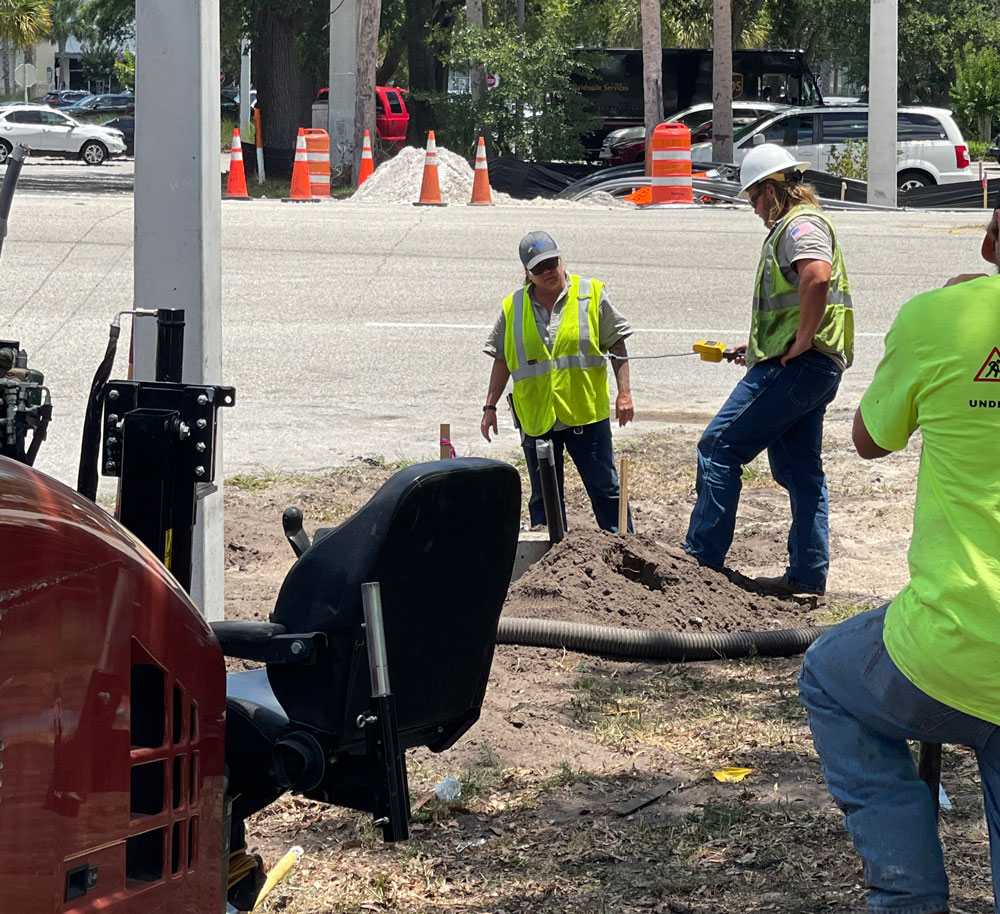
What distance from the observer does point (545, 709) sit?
4.95 meters

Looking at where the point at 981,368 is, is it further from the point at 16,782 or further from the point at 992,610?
the point at 16,782

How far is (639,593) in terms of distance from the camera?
599 cm

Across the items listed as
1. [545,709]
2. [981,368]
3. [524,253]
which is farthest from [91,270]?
[981,368]

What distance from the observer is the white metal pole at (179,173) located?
457 cm

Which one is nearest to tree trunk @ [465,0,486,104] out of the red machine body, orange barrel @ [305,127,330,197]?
orange barrel @ [305,127,330,197]

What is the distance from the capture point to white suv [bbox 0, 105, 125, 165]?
3706cm

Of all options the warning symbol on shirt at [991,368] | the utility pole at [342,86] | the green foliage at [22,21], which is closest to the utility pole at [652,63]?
the utility pole at [342,86]

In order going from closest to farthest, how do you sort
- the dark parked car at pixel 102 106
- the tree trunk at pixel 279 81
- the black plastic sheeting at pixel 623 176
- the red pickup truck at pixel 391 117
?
the black plastic sheeting at pixel 623 176 < the tree trunk at pixel 279 81 < the red pickup truck at pixel 391 117 < the dark parked car at pixel 102 106

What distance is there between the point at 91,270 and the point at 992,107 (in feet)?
128

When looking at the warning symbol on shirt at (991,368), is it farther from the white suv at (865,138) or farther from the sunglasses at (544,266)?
the white suv at (865,138)

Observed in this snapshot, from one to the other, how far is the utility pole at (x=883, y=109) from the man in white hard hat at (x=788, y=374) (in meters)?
15.9

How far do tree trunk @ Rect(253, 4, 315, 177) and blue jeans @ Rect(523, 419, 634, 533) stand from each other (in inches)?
1056

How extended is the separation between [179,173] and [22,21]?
121 feet

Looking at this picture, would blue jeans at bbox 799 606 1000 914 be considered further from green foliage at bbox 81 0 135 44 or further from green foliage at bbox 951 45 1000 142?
green foliage at bbox 951 45 1000 142
